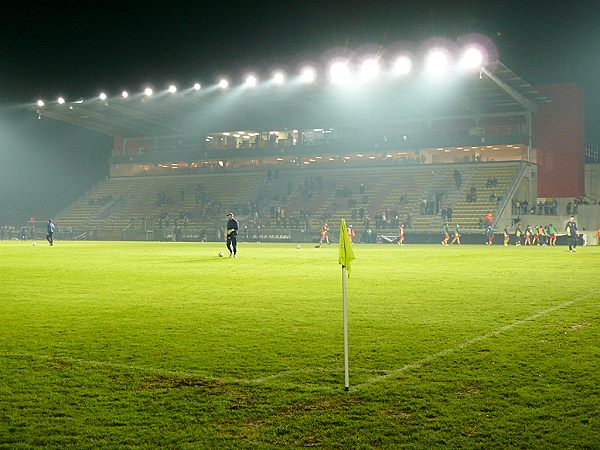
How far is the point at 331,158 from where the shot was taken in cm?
6781

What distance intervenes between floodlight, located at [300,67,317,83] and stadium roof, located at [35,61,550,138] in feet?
9.19

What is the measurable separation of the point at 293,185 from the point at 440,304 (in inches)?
2080

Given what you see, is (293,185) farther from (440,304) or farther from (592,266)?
(440,304)

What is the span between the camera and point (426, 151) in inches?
2496

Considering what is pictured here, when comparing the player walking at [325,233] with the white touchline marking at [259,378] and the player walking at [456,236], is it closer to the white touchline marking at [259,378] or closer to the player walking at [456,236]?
the player walking at [456,236]

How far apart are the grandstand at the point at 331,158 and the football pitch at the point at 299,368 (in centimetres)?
3844

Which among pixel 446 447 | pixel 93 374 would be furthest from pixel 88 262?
pixel 446 447

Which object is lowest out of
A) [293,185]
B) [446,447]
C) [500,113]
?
[446,447]

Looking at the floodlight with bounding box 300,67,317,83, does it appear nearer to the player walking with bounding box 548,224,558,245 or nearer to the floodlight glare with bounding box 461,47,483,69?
the floodlight glare with bounding box 461,47,483,69

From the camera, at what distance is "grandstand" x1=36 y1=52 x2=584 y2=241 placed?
186 feet

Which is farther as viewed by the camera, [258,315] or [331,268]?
[331,268]

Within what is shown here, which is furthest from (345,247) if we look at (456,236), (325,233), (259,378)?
(325,233)

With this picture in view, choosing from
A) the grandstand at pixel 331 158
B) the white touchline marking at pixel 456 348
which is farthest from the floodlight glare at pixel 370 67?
the white touchline marking at pixel 456 348

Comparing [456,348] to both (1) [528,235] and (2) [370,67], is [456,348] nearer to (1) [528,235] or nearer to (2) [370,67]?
(1) [528,235]
